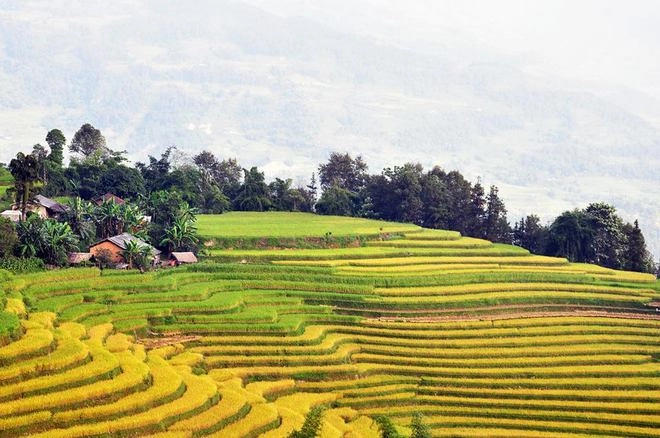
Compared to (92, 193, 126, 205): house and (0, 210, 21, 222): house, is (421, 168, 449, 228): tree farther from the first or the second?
(0, 210, 21, 222): house

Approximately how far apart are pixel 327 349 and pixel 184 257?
1286 cm

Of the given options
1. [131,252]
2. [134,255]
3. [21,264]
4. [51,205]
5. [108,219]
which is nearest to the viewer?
[21,264]

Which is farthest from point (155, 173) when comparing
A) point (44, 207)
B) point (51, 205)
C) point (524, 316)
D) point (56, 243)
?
point (524, 316)

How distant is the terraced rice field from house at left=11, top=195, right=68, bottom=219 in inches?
406

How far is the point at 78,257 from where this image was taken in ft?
160

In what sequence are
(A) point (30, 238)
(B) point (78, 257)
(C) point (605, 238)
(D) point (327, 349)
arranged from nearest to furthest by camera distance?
(D) point (327, 349) → (A) point (30, 238) → (B) point (78, 257) → (C) point (605, 238)

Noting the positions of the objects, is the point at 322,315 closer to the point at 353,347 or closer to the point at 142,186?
the point at 353,347

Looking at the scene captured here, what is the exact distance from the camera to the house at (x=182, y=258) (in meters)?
51.4

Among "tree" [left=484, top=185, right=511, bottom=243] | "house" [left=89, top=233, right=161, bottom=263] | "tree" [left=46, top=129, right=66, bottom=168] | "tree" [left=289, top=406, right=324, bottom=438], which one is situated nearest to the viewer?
"tree" [left=289, top=406, right=324, bottom=438]

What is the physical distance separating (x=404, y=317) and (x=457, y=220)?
31.4 m

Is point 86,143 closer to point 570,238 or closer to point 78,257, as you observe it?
point 78,257

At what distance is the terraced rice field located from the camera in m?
30.8

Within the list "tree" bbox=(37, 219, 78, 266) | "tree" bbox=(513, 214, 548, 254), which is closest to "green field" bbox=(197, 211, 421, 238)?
"tree" bbox=(37, 219, 78, 266)

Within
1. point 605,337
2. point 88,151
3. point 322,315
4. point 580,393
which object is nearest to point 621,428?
point 580,393
